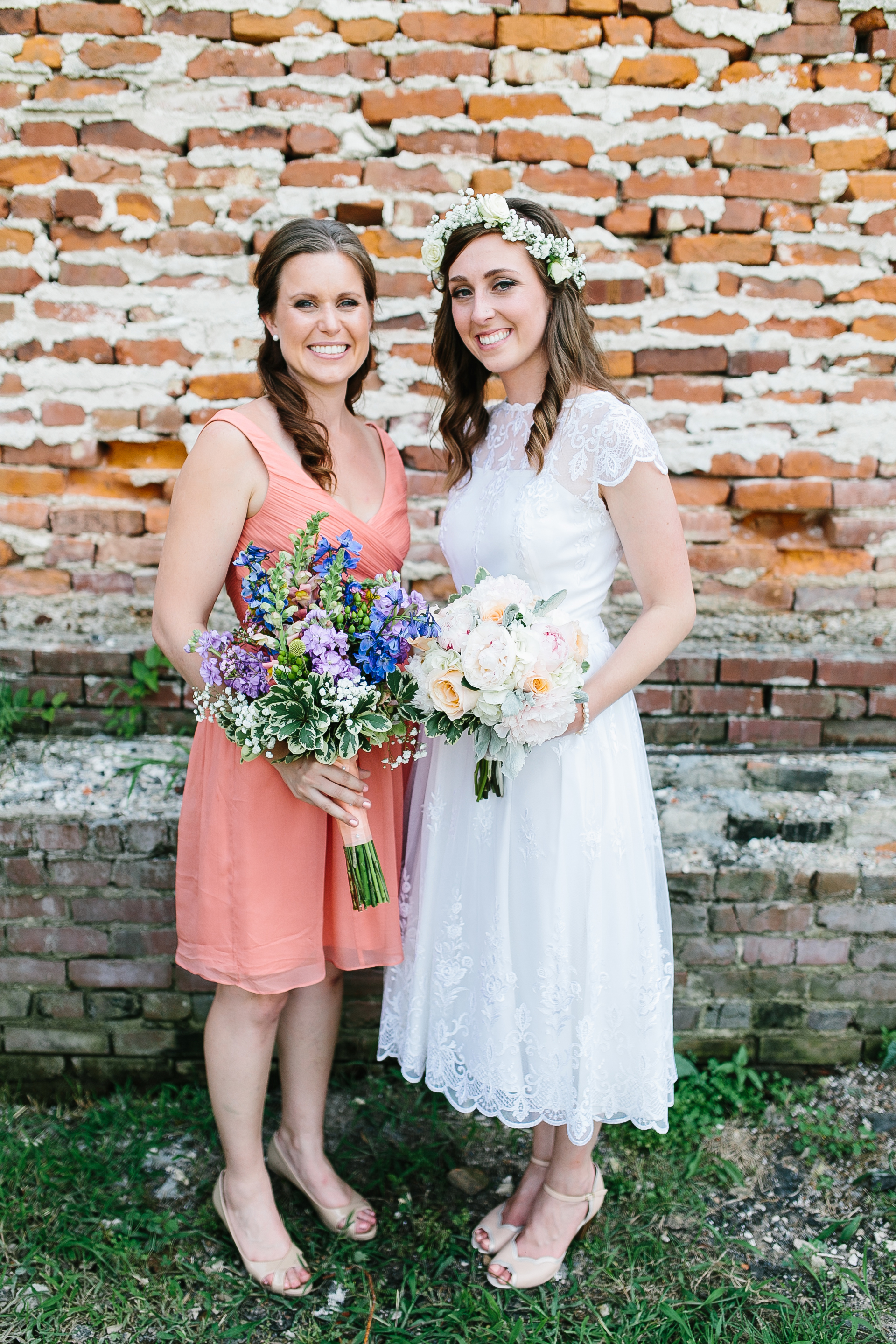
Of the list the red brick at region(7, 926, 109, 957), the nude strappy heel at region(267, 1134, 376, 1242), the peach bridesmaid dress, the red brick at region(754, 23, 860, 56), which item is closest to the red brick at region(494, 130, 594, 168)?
the red brick at region(754, 23, 860, 56)

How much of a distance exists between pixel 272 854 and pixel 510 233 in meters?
1.55

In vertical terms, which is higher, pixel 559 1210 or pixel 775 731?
pixel 775 731

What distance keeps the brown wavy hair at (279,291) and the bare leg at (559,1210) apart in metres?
1.78

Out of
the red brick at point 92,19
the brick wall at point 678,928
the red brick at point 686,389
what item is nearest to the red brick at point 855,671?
the brick wall at point 678,928

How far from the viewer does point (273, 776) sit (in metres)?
2.17

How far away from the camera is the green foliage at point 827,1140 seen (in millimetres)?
2740

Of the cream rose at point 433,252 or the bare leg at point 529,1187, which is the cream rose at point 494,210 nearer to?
the cream rose at point 433,252

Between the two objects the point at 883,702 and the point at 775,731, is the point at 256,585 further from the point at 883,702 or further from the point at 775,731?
the point at 883,702

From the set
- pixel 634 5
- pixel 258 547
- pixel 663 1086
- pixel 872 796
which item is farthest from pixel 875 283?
pixel 663 1086

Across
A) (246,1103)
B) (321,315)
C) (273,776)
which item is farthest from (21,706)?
(321,315)

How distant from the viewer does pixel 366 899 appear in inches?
81.4

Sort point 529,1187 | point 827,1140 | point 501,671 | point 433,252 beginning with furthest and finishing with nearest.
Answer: point 827,1140 < point 529,1187 < point 433,252 < point 501,671

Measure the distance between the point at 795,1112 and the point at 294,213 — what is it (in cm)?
331

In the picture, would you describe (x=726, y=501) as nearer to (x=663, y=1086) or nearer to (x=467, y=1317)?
(x=663, y=1086)
